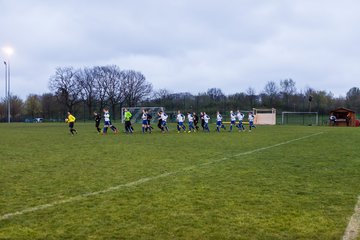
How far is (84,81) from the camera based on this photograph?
92.4 m

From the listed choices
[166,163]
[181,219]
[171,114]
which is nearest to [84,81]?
[171,114]

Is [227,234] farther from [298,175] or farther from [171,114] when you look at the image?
[171,114]

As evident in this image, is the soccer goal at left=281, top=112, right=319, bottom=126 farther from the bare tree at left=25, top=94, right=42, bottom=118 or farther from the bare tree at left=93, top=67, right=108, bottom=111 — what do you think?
the bare tree at left=25, top=94, right=42, bottom=118

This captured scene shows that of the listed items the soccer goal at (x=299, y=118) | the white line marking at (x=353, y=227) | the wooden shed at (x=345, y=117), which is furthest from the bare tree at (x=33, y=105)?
the white line marking at (x=353, y=227)

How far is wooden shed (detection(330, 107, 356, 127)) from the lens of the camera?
47.4m

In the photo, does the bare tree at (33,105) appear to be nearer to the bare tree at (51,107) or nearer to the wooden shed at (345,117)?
the bare tree at (51,107)

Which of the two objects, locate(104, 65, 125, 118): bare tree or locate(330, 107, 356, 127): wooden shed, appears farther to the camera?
locate(104, 65, 125, 118): bare tree

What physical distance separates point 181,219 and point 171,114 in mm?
62222

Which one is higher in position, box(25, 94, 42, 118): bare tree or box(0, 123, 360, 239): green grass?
box(25, 94, 42, 118): bare tree

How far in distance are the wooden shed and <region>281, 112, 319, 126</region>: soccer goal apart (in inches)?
249

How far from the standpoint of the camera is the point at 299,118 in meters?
59.4

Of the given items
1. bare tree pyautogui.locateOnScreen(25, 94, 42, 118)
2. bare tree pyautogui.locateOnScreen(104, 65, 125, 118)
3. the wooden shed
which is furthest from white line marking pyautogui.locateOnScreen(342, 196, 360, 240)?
bare tree pyautogui.locateOnScreen(25, 94, 42, 118)

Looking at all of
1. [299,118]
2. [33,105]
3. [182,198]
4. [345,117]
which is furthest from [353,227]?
[33,105]

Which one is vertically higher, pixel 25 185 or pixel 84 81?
pixel 84 81
